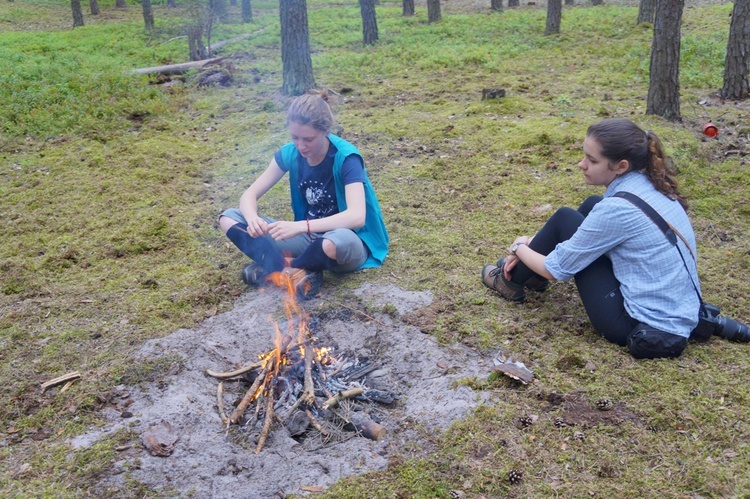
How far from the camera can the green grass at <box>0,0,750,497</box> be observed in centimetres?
297

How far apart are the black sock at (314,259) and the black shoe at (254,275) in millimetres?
368

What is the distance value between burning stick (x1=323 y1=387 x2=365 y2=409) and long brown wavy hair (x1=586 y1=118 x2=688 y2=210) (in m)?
2.07

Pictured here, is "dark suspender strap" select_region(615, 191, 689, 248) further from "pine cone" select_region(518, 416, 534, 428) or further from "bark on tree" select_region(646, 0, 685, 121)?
"bark on tree" select_region(646, 0, 685, 121)

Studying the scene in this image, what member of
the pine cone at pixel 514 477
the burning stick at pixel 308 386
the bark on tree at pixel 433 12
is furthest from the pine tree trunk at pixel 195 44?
the pine cone at pixel 514 477

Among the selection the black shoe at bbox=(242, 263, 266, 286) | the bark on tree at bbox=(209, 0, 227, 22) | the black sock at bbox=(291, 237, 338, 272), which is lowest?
the black shoe at bbox=(242, 263, 266, 286)

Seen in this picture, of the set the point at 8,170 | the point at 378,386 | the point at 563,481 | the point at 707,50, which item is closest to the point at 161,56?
the point at 8,170

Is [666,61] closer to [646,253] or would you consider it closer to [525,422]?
[646,253]

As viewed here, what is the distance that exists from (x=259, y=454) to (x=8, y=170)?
21.6ft

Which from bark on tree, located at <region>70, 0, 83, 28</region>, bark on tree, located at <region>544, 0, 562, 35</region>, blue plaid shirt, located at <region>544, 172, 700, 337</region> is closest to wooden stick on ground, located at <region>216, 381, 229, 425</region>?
blue plaid shirt, located at <region>544, 172, 700, 337</region>

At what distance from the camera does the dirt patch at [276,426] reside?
2.97 m

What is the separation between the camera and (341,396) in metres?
3.46

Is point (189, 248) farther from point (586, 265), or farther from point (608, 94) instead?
point (608, 94)

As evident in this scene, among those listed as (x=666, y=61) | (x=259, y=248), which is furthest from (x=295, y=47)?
(x=259, y=248)

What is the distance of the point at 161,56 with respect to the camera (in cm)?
1512
